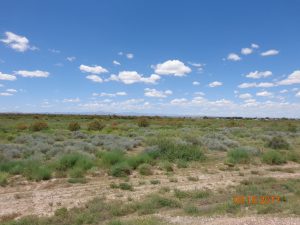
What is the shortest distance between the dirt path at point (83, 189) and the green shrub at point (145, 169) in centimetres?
35

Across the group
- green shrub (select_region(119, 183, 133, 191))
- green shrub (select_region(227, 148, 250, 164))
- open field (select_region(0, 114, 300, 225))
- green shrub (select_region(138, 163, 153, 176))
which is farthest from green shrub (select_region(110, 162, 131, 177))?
green shrub (select_region(227, 148, 250, 164))

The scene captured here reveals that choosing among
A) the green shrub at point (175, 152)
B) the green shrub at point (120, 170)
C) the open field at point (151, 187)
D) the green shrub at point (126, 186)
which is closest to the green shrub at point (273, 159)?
the open field at point (151, 187)

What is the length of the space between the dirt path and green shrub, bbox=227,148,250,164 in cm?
276

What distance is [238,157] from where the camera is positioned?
19656 millimetres

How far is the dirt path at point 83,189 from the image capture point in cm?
1015

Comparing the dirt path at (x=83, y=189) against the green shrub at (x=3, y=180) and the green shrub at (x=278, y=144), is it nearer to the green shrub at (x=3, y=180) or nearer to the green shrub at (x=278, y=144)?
the green shrub at (x=3, y=180)

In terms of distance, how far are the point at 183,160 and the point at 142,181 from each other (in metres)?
5.15

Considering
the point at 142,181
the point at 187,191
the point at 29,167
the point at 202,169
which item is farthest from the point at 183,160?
the point at 29,167

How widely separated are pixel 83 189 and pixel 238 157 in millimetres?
10849

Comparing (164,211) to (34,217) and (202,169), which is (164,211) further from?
(202,169)

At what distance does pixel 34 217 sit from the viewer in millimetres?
8867
